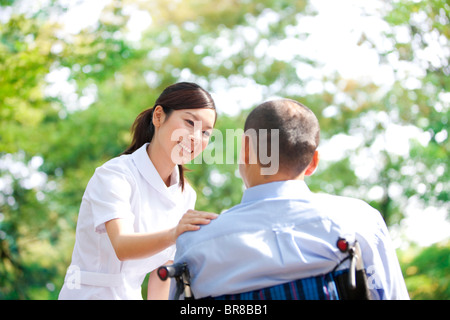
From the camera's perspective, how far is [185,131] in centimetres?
204

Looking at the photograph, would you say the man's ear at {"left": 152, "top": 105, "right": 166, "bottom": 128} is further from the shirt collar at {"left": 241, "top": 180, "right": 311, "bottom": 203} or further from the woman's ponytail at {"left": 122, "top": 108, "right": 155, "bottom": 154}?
the shirt collar at {"left": 241, "top": 180, "right": 311, "bottom": 203}

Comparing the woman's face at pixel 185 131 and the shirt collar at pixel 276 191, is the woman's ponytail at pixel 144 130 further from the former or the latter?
the shirt collar at pixel 276 191

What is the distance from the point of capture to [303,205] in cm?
152

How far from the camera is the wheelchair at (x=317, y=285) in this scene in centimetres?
139

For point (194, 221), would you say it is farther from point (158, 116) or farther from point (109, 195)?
point (158, 116)

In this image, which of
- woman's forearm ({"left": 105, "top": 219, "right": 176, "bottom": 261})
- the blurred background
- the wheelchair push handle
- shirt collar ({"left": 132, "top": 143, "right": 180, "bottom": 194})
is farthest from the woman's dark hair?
the blurred background

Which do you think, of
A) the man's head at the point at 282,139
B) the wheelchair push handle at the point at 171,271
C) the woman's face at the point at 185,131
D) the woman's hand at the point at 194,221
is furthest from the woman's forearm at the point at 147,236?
the woman's face at the point at 185,131

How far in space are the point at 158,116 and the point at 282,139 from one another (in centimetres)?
72

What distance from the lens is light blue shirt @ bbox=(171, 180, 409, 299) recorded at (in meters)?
1.43

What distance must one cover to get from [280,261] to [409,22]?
196 inches

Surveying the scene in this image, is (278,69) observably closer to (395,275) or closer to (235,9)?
(235,9)

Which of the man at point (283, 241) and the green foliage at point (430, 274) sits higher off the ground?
the green foliage at point (430, 274)

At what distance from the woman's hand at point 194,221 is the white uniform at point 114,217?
0.31 meters

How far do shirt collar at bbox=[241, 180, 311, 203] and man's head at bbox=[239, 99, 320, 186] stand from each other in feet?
0.12
